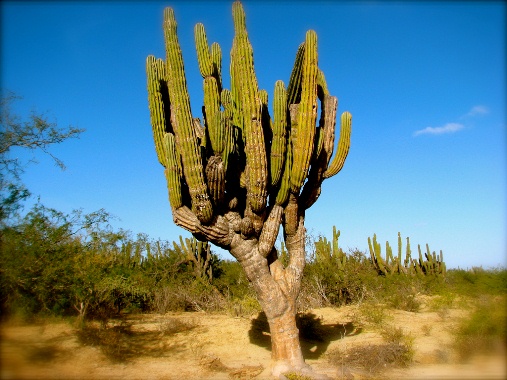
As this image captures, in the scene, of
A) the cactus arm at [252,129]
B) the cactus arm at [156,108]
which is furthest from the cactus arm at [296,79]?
the cactus arm at [156,108]

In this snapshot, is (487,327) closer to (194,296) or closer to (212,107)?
(212,107)

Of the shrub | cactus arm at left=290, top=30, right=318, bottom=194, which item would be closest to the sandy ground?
the shrub

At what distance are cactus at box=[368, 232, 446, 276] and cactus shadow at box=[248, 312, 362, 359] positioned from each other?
702 centimetres

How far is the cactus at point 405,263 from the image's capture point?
17.6 m

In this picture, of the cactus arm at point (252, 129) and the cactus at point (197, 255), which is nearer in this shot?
the cactus arm at point (252, 129)

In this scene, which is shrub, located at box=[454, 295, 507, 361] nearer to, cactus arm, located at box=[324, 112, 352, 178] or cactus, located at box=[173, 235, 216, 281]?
cactus arm, located at box=[324, 112, 352, 178]

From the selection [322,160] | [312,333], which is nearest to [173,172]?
[322,160]

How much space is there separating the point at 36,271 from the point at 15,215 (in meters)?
1.20

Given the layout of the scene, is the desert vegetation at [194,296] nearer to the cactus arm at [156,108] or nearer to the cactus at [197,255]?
the cactus at [197,255]

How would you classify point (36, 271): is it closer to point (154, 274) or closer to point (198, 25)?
point (198, 25)

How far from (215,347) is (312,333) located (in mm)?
2413

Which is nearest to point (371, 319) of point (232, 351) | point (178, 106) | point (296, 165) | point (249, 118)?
point (232, 351)

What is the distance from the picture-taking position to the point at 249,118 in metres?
6.87

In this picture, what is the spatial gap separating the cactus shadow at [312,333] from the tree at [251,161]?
2553 mm
